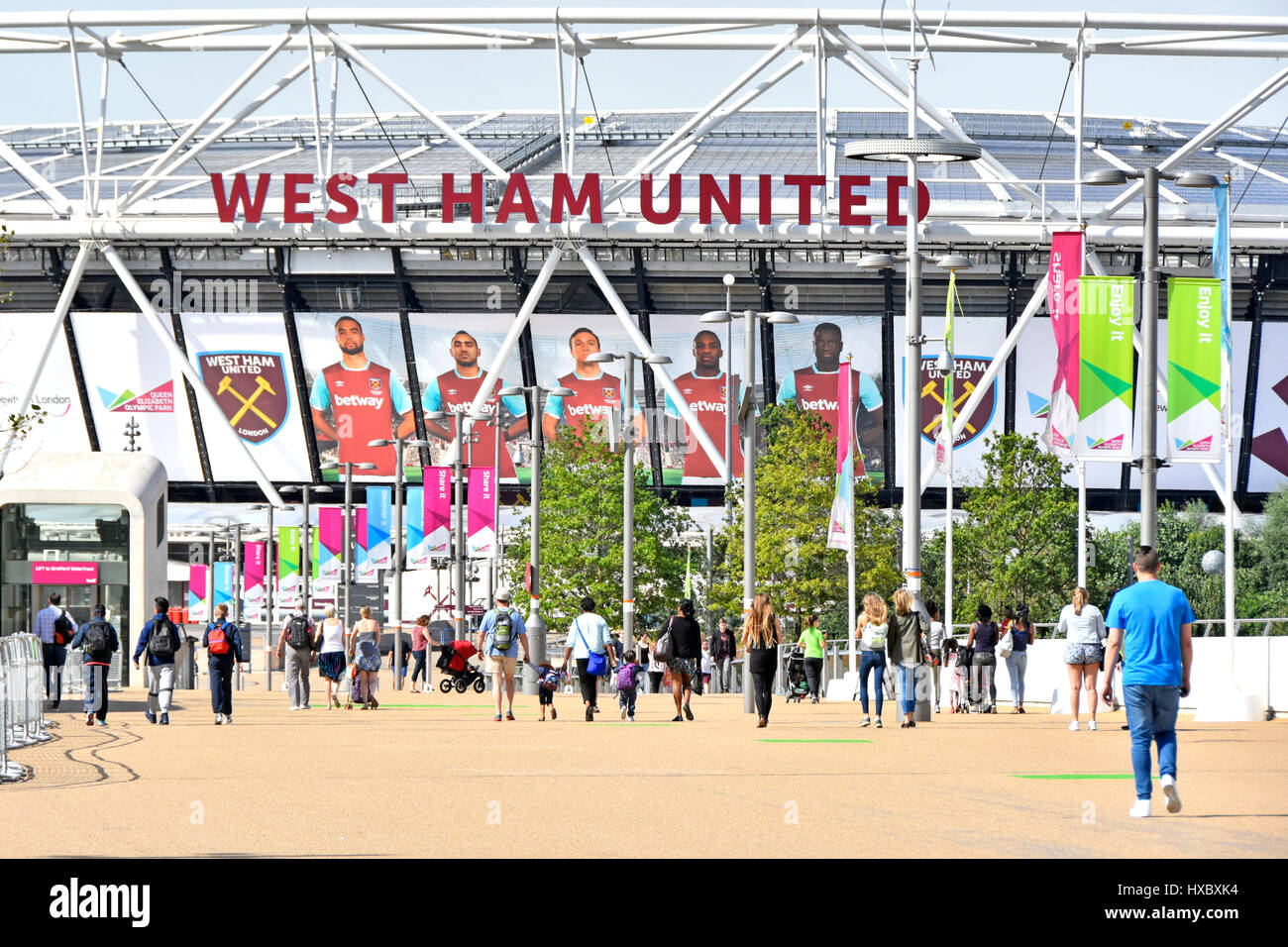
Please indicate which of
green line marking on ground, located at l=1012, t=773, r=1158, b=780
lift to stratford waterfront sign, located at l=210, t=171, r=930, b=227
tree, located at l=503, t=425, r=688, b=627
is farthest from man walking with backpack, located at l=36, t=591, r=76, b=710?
tree, located at l=503, t=425, r=688, b=627

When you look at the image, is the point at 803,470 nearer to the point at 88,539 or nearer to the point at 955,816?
the point at 88,539

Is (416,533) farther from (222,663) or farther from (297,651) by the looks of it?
(222,663)

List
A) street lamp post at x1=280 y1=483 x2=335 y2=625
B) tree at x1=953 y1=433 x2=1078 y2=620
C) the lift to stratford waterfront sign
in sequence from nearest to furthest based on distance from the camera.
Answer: the lift to stratford waterfront sign → tree at x1=953 y1=433 x2=1078 y2=620 → street lamp post at x1=280 y1=483 x2=335 y2=625

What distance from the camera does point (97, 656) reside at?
23.8 metres

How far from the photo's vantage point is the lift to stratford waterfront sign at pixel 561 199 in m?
50.4

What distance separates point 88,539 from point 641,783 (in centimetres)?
1999

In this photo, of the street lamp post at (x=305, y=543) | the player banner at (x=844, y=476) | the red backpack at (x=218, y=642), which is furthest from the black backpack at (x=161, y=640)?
the street lamp post at (x=305, y=543)

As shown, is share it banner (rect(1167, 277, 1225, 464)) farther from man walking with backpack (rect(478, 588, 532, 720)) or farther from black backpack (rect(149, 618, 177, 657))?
black backpack (rect(149, 618, 177, 657))

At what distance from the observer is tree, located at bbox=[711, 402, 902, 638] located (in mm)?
51656

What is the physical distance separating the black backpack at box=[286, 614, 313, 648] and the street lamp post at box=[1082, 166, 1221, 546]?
43.8 feet

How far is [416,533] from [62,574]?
17474 mm

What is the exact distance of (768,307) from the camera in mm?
60375

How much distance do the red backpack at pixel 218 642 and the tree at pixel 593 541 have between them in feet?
99.3
